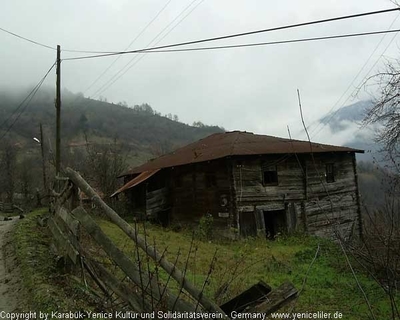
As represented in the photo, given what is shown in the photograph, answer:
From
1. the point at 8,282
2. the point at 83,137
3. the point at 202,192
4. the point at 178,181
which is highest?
the point at 83,137

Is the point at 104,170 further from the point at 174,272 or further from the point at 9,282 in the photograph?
the point at 174,272

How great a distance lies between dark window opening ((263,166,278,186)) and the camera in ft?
65.9

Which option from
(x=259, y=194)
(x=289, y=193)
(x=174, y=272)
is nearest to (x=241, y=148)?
(x=259, y=194)

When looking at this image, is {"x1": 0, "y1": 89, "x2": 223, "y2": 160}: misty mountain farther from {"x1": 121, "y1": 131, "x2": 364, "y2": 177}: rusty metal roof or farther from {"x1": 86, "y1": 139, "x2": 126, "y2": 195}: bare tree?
{"x1": 121, "y1": 131, "x2": 364, "y2": 177}: rusty metal roof

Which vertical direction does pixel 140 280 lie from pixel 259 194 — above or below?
below

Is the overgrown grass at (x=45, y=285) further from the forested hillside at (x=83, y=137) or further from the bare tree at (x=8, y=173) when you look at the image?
the bare tree at (x=8, y=173)

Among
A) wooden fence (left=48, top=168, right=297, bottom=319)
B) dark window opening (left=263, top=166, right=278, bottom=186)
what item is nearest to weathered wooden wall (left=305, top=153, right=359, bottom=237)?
dark window opening (left=263, top=166, right=278, bottom=186)

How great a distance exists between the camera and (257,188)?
1962 cm

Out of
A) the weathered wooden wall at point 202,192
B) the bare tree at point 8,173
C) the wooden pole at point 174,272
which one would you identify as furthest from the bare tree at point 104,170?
the wooden pole at point 174,272

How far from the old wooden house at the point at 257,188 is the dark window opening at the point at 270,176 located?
54 millimetres

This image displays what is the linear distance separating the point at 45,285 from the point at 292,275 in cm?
751

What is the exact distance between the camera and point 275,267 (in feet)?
37.2

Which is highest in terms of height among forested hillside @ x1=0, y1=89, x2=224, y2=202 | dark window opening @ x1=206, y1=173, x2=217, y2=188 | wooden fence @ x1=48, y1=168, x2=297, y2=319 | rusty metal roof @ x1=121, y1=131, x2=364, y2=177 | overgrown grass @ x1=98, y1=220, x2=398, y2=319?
forested hillside @ x1=0, y1=89, x2=224, y2=202

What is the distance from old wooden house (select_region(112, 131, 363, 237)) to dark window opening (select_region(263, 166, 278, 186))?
0.05 m
